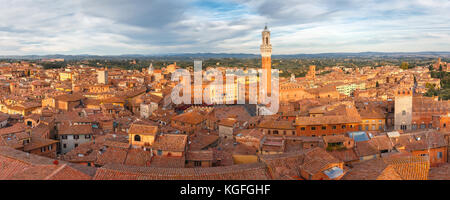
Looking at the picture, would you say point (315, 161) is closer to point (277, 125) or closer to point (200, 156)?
point (200, 156)

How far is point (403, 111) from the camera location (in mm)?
23906

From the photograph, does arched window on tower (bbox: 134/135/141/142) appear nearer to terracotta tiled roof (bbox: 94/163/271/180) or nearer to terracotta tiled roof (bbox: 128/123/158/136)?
terracotta tiled roof (bbox: 128/123/158/136)

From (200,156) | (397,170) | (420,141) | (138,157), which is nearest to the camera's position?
(397,170)

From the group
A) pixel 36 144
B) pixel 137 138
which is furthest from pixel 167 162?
pixel 36 144

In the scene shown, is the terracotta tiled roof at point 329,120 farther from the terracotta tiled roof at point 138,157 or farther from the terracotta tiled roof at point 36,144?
the terracotta tiled roof at point 36,144

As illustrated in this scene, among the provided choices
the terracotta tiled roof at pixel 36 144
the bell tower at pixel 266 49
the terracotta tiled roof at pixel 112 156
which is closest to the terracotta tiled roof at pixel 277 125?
the terracotta tiled roof at pixel 112 156

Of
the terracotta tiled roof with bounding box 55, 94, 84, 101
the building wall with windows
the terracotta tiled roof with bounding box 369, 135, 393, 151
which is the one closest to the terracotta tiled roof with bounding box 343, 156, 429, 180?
the terracotta tiled roof with bounding box 369, 135, 393, 151

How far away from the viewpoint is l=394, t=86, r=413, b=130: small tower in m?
23.6

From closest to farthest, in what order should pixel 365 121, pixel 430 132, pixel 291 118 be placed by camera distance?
pixel 430 132
pixel 365 121
pixel 291 118
